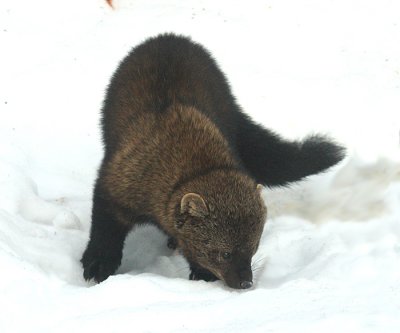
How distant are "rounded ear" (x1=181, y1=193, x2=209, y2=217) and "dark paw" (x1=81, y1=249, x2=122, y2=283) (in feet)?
2.61

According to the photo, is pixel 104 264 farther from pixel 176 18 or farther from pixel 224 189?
pixel 176 18

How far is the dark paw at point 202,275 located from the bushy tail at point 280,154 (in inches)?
51.2

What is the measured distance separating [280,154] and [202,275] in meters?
1.44

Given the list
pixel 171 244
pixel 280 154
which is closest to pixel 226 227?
pixel 171 244

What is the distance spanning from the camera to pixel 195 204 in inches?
175

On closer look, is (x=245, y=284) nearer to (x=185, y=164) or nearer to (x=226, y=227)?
(x=226, y=227)

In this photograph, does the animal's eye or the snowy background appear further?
the animal's eye

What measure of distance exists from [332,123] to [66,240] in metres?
2.55

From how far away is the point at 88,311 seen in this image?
386cm

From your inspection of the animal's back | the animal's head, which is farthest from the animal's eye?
the animal's back

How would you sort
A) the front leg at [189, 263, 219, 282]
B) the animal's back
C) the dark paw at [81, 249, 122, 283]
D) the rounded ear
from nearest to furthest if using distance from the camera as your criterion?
the rounded ear → the front leg at [189, 263, 219, 282] → the dark paw at [81, 249, 122, 283] → the animal's back

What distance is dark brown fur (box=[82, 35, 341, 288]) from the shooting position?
452 cm

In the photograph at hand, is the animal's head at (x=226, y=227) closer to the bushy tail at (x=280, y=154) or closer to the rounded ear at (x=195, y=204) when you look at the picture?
the rounded ear at (x=195, y=204)

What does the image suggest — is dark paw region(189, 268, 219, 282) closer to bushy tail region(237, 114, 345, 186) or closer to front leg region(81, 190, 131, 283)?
front leg region(81, 190, 131, 283)
